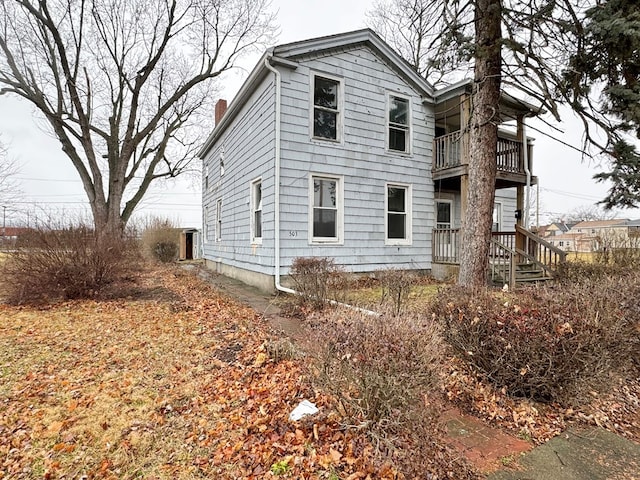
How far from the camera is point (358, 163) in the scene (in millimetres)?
9016

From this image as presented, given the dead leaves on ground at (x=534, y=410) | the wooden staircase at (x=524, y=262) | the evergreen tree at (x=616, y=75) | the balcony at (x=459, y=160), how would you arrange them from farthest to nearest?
the balcony at (x=459, y=160), the wooden staircase at (x=524, y=262), the evergreen tree at (x=616, y=75), the dead leaves on ground at (x=534, y=410)

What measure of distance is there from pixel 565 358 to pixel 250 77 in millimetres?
9015

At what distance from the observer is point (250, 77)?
8914mm

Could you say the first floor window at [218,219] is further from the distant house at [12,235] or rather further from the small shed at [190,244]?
the small shed at [190,244]

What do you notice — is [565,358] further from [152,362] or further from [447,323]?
[152,362]

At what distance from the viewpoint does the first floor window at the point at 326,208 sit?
332 inches

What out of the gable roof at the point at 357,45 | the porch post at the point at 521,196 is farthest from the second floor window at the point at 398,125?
the porch post at the point at 521,196

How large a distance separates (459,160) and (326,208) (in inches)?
178

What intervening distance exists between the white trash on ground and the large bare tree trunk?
3910 mm

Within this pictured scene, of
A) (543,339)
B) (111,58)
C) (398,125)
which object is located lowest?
(543,339)

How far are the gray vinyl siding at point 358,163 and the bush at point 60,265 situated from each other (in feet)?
13.2

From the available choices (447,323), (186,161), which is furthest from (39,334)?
(186,161)

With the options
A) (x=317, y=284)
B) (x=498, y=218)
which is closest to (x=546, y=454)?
(x=317, y=284)

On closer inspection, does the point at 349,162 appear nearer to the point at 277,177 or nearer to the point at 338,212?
the point at 338,212
